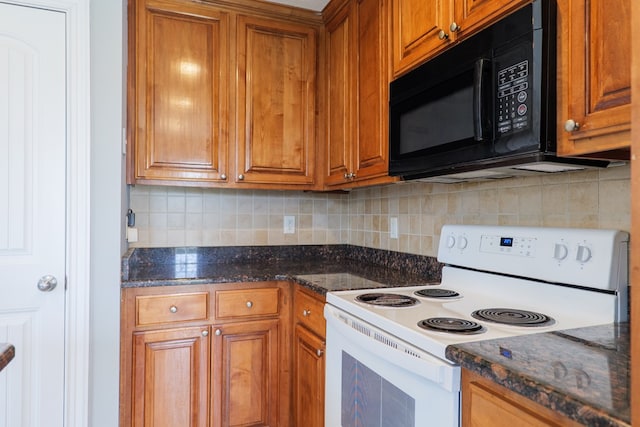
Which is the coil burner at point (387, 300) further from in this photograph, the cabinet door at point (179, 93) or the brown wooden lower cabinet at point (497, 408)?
the cabinet door at point (179, 93)

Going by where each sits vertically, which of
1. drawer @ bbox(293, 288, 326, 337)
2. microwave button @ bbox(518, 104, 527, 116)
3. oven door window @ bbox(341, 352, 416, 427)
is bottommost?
oven door window @ bbox(341, 352, 416, 427)

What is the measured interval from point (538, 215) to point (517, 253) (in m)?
0.17

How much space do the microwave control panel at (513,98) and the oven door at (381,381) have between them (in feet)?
2.09

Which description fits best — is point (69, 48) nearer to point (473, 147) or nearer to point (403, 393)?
point (473, 147)

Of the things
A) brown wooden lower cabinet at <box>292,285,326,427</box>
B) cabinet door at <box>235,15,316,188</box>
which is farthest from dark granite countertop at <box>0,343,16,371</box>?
cabinet door at <box>235,15,316,188</box>

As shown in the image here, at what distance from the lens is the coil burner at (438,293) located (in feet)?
4.70

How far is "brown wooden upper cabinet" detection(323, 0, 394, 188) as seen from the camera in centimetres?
173

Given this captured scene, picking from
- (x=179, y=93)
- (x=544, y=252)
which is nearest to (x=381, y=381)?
(x=544, y=252)

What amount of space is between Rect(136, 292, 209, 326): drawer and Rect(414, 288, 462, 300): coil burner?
98cm

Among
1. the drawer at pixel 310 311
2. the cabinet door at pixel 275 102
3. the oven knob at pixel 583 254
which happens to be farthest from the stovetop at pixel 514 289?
the cabinet door at pixel 275 102

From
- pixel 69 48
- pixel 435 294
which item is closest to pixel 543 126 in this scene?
pixel 435 294

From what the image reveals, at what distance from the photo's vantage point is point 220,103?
6.93 ft

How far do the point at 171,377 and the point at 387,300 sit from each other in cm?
110

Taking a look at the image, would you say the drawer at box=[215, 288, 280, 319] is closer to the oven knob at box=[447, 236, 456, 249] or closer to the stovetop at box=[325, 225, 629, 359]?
the stovetop at box=[325, 225, 629, 359]
